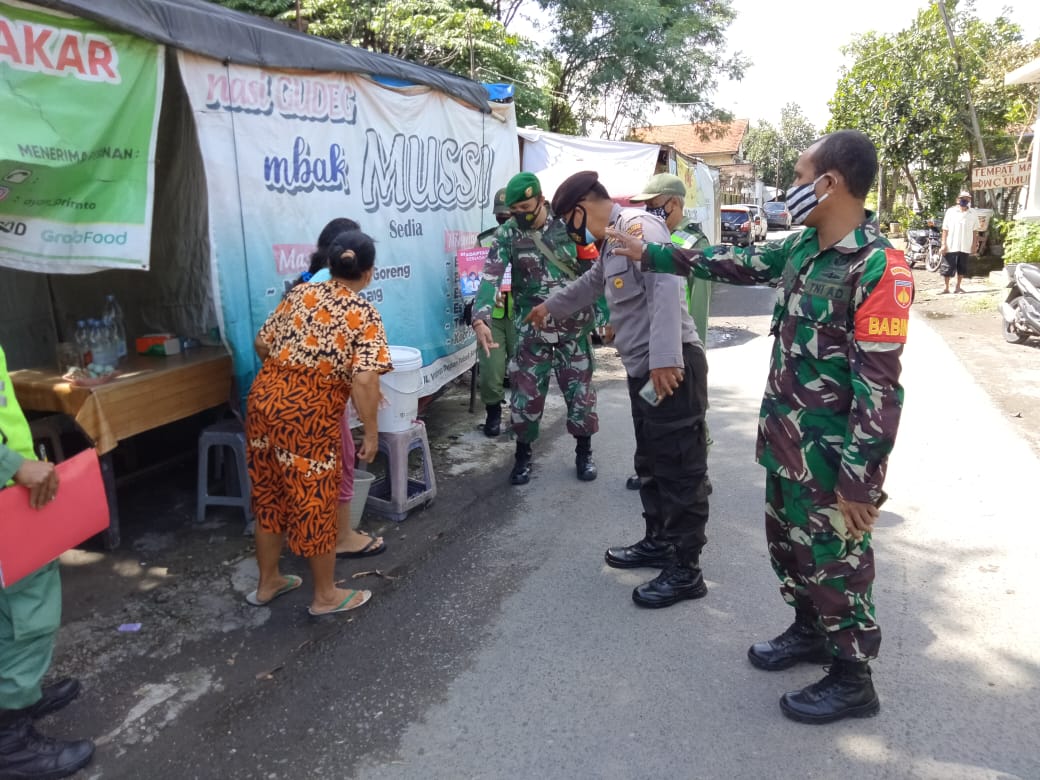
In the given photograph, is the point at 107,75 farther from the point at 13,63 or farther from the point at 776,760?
the point at 776,760

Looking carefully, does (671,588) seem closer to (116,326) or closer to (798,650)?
(798,650)

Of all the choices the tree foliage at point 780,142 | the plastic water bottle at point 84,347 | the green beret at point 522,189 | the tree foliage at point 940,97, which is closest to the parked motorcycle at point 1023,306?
the green beret at point 522,189

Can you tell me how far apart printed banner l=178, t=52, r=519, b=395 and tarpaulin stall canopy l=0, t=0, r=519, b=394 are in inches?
0.5

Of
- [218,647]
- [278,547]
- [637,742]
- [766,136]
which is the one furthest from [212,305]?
[766,136]

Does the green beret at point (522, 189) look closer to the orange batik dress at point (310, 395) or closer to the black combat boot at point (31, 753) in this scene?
the orange batik dress at point (310, 395)

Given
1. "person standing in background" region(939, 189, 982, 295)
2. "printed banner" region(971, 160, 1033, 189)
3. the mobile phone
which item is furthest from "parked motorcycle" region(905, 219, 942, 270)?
the mobile phone

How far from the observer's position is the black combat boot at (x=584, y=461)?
4.78 m

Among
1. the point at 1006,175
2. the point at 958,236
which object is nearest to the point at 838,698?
the point at 958,236

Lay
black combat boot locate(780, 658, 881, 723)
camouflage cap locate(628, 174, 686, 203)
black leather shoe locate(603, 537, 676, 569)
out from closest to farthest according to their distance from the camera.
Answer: black combat boot locate(780, 658, 881, 723) < black leather shoe locate(603, 537, 676, 569) < camouflage cap locate(628, 174, 686, 203)

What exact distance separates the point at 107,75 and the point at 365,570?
243cm

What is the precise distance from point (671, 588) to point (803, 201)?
1749 mm

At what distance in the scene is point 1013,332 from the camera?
8656 mm

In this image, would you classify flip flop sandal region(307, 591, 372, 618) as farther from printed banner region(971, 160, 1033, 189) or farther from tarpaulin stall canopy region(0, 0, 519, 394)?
printed banner region(971, 160, 1033, 189)

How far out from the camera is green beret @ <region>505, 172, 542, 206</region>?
4.39 meters
